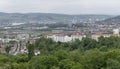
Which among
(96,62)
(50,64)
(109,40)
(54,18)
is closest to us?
(96,62)

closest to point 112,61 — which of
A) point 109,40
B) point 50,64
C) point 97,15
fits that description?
point 50,64

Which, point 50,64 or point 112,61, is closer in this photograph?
point 112,61

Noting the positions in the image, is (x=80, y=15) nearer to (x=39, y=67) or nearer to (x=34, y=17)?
(x=34, y=17)

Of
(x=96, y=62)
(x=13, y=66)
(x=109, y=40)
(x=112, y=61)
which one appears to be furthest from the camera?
(x=109, y=40)

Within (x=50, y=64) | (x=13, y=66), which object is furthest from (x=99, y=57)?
(x=13, y=66)

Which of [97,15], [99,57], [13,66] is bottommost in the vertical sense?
[97,15]

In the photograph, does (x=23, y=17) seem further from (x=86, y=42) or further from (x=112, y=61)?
(x=112, y=61)

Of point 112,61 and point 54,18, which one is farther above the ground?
point 112,61

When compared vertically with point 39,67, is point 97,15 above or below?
below

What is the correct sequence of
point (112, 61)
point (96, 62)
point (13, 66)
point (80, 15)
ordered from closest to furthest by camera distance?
point (112, 61) → point (96, 62) → point (13, 66) → point (80, 15)
